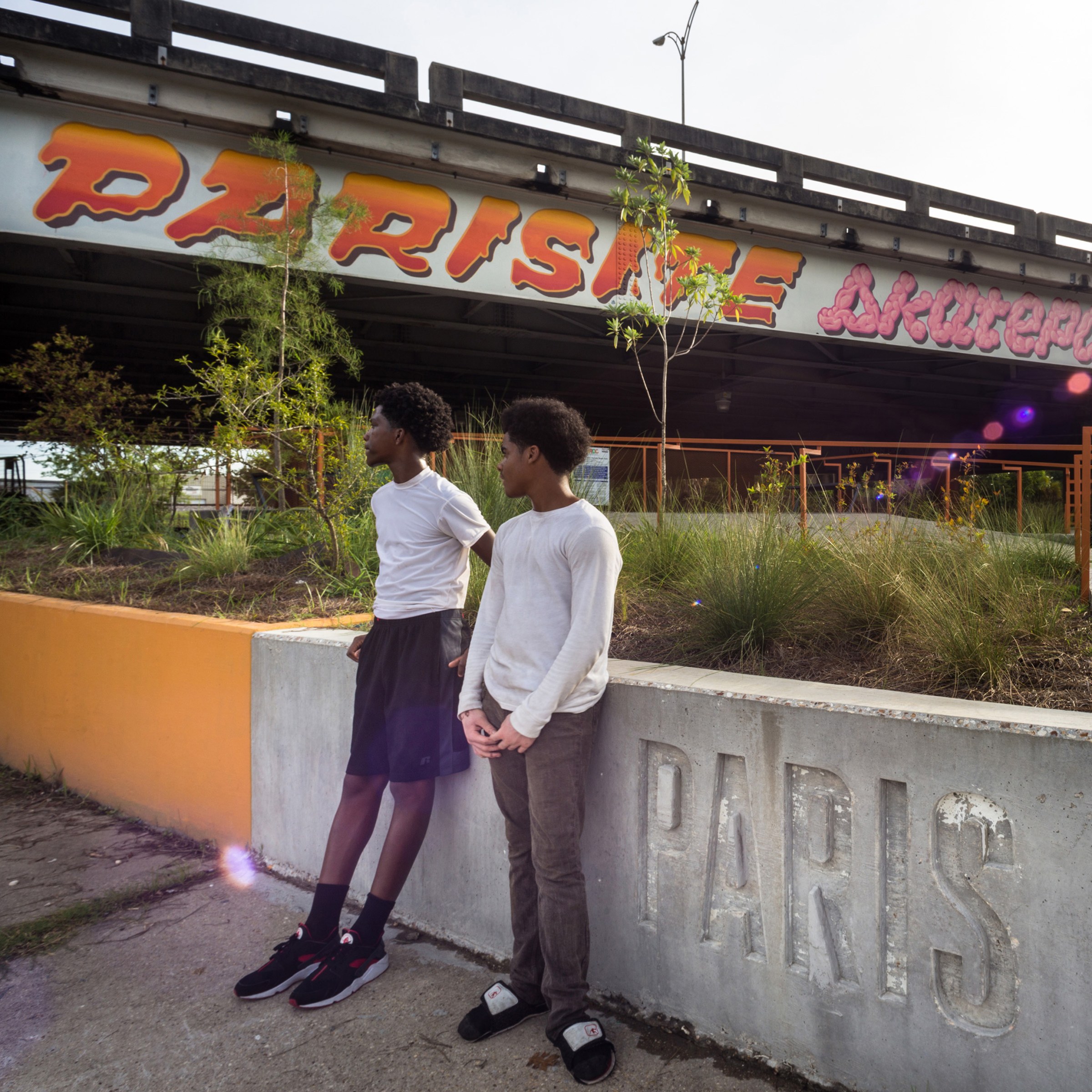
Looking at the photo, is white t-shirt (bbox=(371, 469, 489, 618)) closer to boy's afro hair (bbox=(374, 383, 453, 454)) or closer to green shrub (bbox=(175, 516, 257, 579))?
boy's afro hair (bbox=(374, 383, 453, 454))

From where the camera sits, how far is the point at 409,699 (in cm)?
310

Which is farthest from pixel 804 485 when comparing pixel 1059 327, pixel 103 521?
pixel 1059 327

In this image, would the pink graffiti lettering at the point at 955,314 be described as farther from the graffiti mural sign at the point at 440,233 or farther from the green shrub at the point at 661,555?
the green shrub at the point at 661,555

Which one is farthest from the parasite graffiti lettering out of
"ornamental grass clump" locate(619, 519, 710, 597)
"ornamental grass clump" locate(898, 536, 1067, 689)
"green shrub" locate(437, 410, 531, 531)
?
"ornamental grass clump" locate(898, 536, 1067, 689)

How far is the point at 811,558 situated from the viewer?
4.43 meters

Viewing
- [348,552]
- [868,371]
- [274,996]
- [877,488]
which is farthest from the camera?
[868,371]

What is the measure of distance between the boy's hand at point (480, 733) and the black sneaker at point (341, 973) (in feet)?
3.31

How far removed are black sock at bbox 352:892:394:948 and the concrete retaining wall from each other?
1.35 ft

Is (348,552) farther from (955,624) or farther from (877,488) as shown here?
(955,624)

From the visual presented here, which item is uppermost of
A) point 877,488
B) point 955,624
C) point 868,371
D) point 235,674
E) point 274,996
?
point 868,371

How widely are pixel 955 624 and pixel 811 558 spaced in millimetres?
1160

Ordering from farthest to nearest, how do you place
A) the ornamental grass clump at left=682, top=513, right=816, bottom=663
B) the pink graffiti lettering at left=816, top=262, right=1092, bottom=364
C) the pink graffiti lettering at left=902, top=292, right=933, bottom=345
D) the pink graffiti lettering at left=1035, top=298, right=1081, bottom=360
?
1. the pink graffiti lettering at left=1035, top=298, right=1081, bottom=360
2. the pink graffiti lettering at left=902, top=292, right=933, bottom=345
3. the pink graffiti lettering at left=816, top=262, right=1092, bottom=364
4. the ornamental grass clump at left=682, top=513, right=816, bottom=663

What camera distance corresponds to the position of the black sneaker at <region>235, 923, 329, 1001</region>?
9.86ft

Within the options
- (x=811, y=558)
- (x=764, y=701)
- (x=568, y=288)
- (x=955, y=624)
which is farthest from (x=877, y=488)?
(x=568, y=288)
